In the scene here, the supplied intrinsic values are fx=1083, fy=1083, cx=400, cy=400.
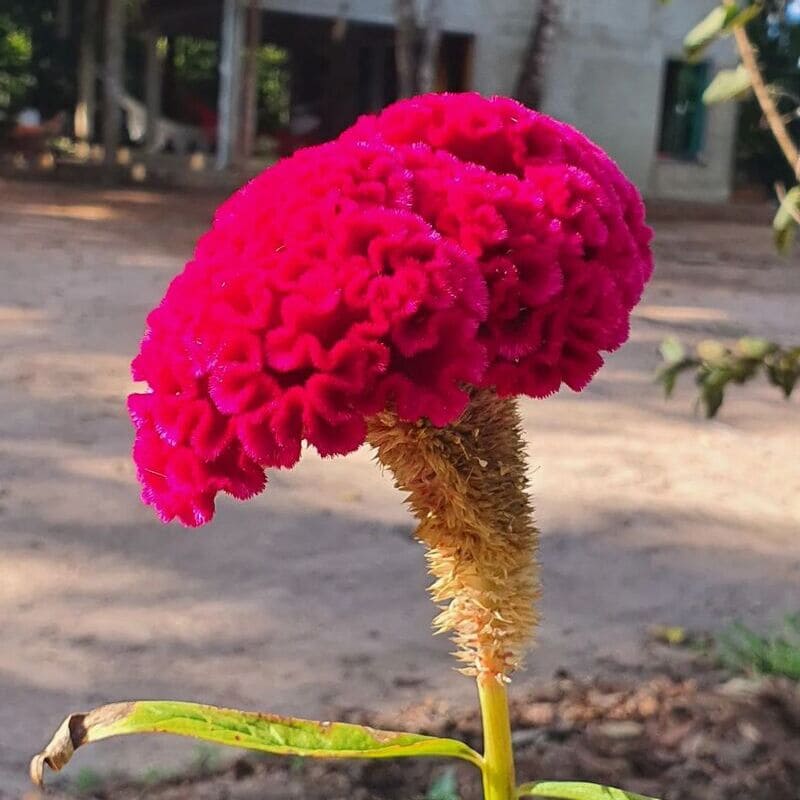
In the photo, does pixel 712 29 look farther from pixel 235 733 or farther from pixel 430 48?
pixel 430 48

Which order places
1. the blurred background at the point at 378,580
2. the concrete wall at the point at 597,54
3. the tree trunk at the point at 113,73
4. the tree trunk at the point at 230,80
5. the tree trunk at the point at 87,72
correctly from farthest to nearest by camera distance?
the tree trunk at the point at 87,72 < the concrete wall at the point at 597,54 < the tree trunk at the point at 230,80 < the tree trunk at the point at 113,73 < the blurred background at the point at 378,580

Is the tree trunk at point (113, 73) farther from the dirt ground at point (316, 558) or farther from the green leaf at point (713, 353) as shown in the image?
the green leaf at point (713, 353)

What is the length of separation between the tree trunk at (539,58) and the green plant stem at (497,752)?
1279 cm

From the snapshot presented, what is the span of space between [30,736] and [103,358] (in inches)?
140

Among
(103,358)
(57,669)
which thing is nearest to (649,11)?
(103,358)

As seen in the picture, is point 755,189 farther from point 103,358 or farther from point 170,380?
point 170,380

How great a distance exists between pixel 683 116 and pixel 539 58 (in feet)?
16.2

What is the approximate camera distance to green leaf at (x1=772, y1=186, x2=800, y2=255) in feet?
6.53

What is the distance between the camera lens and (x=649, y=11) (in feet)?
52.6

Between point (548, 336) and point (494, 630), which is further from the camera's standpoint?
point (494, 630)

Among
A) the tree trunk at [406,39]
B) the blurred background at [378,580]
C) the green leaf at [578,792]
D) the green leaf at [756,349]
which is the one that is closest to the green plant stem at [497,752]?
the green leaf at [578,792]

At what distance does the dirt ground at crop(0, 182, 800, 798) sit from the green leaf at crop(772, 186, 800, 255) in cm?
130

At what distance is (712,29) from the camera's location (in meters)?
2.02

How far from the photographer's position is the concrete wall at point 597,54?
15.4 meters
